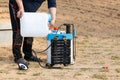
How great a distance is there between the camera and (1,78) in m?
6.92

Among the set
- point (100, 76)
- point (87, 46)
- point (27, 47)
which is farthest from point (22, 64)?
point (87, 46)

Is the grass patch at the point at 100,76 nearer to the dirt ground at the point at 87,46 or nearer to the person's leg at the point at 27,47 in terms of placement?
the dirt ground at the point at 87,46

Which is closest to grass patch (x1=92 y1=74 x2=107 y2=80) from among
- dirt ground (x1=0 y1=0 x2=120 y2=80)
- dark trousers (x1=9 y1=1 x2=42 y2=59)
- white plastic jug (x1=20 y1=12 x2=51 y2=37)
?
dirt ground (x1=0 y1=0 x2=120 y2=80)

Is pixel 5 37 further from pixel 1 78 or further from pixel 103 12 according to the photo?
pixel 103 12

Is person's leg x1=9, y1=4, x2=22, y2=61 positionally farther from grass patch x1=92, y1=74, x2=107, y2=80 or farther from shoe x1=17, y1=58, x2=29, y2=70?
A: grass patch x1=92, y1=74, x2=107, y2=80

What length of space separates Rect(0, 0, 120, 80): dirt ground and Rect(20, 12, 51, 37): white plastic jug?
1.99 ft

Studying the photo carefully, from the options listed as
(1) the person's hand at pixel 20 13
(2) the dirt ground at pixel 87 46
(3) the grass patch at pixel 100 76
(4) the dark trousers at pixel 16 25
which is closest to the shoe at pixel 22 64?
(2) the dirt ground at pixel 87 46

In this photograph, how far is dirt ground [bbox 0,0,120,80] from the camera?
7.21 meters

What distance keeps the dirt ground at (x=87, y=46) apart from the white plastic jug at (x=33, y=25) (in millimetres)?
608

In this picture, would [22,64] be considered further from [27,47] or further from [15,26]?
[27,47]

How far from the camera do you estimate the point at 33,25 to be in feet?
24.3

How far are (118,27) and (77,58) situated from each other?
19.1 feet

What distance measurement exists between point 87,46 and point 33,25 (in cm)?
323

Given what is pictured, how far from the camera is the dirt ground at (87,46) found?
23.7ft
